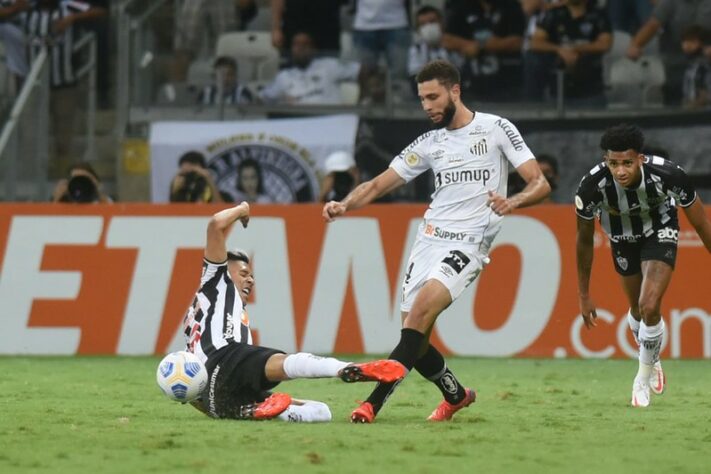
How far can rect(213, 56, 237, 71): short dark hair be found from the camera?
1948cm

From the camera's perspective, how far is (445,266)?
1004cm

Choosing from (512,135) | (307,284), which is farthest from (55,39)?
(512,135)

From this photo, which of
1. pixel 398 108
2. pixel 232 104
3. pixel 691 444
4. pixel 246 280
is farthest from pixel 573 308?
pixel 691 444

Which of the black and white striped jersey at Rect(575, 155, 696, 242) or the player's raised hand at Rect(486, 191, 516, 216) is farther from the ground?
the player's raised hand at Rect(486, 191, 516, 216)

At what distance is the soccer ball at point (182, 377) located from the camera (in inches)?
381

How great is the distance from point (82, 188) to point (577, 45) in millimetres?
6018

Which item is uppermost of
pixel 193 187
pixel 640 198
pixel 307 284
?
pixel 640 198

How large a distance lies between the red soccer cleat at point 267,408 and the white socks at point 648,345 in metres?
2.96

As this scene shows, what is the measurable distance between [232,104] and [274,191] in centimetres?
155

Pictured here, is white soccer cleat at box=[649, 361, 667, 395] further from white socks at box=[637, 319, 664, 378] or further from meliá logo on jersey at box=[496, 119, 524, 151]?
meliá logo on jersey at box=[496, 119, 524, 151]

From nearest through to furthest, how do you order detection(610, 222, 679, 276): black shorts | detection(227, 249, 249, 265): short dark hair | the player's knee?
detection(227, 249, 249, 265): short dark hair → the player's knee → detection(610, 222, 679, 276): black shorts

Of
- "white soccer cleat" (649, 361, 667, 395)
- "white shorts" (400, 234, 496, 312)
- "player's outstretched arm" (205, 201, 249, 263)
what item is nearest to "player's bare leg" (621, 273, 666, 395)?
"white soccer cleat" (649, 361, 667, 395)

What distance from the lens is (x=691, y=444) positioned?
8906 mm

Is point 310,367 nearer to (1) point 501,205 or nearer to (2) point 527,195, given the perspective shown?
(1) point 501,205
